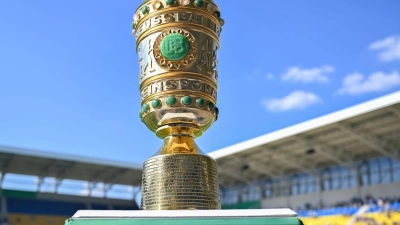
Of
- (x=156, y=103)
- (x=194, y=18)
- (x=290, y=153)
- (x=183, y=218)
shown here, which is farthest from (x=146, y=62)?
(x=290, y=153)

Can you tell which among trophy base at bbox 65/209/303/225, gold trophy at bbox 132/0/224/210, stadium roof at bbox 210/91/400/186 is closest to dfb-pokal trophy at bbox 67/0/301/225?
gold trophy at bbox 132/0/224/210

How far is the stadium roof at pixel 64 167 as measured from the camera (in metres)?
22.0

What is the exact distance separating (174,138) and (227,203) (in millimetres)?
28482

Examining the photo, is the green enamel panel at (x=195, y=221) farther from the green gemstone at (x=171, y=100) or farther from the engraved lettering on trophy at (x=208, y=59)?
the engraved lettering on trophy at (x=208, y=59)

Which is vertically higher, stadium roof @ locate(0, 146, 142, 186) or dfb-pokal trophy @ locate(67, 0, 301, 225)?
stadium roof @ locate(0, 146, 142, 186)

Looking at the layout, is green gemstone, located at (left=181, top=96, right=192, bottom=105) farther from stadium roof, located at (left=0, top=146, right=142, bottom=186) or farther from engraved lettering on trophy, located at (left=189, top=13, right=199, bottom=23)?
stadium roof, located at (left=0, top=146, right=142, bottom=186)

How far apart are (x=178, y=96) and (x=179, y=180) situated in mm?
508

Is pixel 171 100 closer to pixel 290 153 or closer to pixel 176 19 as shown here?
pixel 176 19

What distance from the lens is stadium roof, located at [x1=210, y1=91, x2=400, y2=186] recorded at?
1767cm

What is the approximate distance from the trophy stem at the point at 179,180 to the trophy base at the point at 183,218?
524 mm

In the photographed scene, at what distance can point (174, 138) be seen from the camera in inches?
116

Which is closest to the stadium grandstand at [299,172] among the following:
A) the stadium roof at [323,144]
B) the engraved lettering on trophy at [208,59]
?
the stadium roof at [323,144]

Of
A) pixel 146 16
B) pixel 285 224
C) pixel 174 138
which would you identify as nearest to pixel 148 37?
pixel 146 16

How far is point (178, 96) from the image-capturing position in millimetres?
2820
